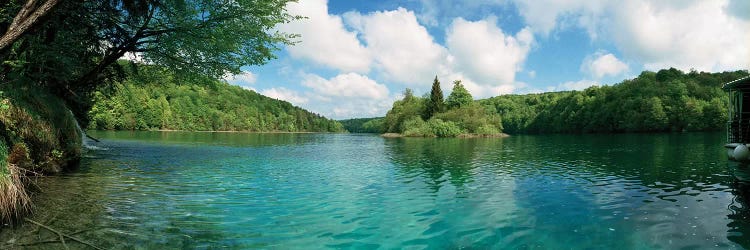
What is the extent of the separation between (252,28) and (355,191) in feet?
30.2

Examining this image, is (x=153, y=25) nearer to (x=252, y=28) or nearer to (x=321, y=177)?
(x=252, y=28)

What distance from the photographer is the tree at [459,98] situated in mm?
110938

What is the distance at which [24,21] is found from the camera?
25.4 ft

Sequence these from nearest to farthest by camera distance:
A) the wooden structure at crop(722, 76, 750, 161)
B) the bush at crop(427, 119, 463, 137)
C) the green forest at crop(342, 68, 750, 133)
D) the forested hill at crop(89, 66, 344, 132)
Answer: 1. the wooden structure at crop(722, 76, 750, 161)
2. the bush at crop(427, 119, 463, 137)
3. the green forest at crop(342, 68, 750, 133)
4. the forested hill at crop(89, 66, 344, 132)

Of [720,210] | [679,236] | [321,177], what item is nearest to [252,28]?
[321,177]

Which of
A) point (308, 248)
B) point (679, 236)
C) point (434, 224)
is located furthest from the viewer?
point (434, 224)

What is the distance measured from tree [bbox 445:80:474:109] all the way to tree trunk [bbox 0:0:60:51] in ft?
349

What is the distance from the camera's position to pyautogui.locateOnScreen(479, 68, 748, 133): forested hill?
347 feet

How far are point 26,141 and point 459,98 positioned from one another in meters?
106

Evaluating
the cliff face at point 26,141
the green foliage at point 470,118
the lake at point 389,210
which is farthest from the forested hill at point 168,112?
the lake at point 389,210

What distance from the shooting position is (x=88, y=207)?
405 inches

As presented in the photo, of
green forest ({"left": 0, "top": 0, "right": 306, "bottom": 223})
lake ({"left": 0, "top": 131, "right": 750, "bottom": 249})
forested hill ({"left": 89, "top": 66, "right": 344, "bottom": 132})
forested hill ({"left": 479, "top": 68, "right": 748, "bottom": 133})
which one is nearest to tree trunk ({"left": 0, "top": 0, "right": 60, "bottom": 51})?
green forest ({"left": 0, "top": 0, "right": 306, "bottom": 223})

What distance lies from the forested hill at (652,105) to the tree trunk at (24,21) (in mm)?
131978

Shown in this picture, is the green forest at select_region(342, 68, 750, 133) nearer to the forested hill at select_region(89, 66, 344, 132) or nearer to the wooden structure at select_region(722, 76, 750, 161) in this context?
the forested hill at select_region(89, 66, 344, 132)
